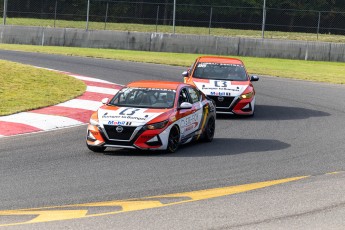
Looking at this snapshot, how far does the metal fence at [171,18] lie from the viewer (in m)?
43.6

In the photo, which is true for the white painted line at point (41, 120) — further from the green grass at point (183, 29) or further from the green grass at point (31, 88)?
the green grass at point (183, 29)

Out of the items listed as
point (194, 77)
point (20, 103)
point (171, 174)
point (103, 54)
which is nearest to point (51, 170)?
point (171, 174)

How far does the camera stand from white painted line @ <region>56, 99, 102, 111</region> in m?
20.2

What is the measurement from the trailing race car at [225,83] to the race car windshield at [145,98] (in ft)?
14.5

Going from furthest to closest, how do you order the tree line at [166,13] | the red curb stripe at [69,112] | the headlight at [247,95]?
the tree line at [166,13] < the headlight at [247,95] < the red curb stripe at [69,112]

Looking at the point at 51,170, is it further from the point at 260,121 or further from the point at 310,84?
the point at 310,84

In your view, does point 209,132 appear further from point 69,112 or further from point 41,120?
point 69,112

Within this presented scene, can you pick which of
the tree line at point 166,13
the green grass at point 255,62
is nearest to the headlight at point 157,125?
the green grass at point 255,62

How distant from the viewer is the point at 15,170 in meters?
12.7

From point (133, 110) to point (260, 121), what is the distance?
561 cm

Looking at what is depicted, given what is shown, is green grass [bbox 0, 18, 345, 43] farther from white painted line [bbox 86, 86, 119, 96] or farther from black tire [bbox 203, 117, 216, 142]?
black tire [bbox 203, 117, 216, 142]

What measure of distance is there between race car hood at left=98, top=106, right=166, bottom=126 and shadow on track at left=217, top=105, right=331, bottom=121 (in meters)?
5.50

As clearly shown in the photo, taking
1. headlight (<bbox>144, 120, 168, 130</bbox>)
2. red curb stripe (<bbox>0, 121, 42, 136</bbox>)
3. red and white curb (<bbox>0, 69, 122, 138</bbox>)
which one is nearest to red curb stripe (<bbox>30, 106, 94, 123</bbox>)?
red and white curb (<bbox>0, 69, 122, 138</bbox>)

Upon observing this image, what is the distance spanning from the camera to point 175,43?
39344 mm
